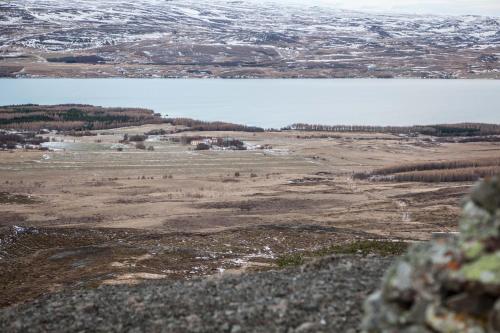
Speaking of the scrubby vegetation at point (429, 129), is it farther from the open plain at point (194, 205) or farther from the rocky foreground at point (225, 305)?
the rocky foreground at point (225, 305)

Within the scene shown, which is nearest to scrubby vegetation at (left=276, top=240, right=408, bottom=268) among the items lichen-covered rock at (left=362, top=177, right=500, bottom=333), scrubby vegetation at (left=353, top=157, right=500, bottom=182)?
lichen-covered rock at (left=362, top=177, right=500, bottom=333)

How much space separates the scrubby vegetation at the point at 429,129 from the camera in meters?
77.4

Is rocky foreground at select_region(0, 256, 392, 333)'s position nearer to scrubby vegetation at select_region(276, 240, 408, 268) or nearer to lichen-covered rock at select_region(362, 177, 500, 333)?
lichen-covered rock at select_region(362, 177, 500, 333)

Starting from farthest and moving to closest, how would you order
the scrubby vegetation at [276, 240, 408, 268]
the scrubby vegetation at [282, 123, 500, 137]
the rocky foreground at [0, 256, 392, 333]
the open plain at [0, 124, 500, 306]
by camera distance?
the scrubby vegetation at [282, 123, 500, 137] → the open plain at [0, 124, 500, 306] → the scrubby vegetation at [276, 240, 408, 268] → the rocky foreground at [0, 256, 392, 333]

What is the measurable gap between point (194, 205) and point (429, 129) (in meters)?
48.7

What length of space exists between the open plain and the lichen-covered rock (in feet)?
47.6

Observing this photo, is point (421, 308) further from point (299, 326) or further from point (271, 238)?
point (271, 238)

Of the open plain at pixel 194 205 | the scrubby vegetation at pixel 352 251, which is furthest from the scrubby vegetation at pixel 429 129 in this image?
the scrubby vegetation at pixel 352 251

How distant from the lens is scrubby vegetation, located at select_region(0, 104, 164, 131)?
8088 cm

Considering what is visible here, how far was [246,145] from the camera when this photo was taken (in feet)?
221

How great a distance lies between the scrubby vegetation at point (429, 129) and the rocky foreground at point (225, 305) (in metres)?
62.6

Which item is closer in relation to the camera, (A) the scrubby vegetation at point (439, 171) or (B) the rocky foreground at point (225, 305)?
(B) the rocky foreground at point (225, 305)

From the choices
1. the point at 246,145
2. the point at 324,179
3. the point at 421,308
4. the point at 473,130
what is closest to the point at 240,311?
the point at 421,308

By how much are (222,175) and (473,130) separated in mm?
40794
